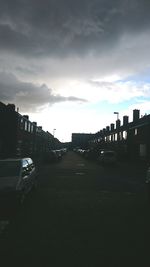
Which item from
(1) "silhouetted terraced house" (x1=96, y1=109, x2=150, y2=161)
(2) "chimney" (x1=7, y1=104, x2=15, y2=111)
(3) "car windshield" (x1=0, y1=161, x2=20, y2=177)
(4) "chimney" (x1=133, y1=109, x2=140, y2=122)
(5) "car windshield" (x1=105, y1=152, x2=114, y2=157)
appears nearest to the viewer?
(3) "car windshield" (x1=0, y1=161, x2=20, y2=177)

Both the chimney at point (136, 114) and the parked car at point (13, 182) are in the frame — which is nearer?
the parked car at point (13, 182)

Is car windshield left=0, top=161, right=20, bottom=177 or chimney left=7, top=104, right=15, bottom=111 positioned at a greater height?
chimney left=7, top=104, right=15, bottom=111

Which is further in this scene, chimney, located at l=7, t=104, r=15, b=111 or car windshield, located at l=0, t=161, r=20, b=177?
chimney, located at l=7, t=104, r=15, b=111

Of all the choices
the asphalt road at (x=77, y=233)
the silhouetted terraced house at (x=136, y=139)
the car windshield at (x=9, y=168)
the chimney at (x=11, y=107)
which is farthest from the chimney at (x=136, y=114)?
the car windshield at (x=9, y=168)

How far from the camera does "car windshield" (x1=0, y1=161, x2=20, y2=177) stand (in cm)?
1330

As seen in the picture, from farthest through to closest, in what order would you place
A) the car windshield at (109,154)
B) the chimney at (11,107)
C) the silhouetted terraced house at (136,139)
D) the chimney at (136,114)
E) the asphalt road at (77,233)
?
the chimney at (136,114) → the chimney at (11,107) → the silhouetted terraced house at (136,139) → the car windshield at (109,154) → the asphalt road at (77,233)

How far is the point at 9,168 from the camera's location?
45.9ft

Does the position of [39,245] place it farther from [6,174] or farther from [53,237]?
[6,174]

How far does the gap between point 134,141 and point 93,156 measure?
8638 millimetres

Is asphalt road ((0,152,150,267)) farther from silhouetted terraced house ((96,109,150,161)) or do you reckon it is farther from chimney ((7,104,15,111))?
chimney ((7,104,15,111))

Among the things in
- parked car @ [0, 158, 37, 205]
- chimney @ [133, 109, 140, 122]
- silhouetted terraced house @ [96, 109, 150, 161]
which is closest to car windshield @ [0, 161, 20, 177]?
parked car @ [0, 158, 37, 205]

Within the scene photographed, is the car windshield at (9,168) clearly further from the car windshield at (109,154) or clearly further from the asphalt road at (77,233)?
the car windshield at (109,154)

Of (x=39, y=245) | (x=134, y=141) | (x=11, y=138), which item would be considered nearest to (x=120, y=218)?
(x=39, y=245)

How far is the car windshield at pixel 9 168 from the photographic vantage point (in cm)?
1330
